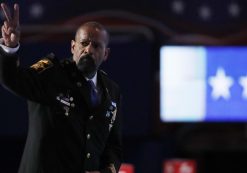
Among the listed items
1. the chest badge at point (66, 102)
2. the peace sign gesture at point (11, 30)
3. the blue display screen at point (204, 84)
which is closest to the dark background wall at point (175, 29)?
the blue display screen at point (204, 84)

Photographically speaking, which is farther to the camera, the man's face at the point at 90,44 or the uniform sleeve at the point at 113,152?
the uniform sleeve at the point at 113,152

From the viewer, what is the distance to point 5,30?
71.8 inches

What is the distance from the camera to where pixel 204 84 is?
160 inches

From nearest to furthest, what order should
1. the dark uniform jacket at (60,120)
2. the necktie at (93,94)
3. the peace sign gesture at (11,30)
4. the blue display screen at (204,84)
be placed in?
the peace sign gesture at (11,30) < the dark uniform jacket at (60,120) < the necktie at (93,94) < the blue display screen at (204,84)

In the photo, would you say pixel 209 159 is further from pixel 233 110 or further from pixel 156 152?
pixel 156 152

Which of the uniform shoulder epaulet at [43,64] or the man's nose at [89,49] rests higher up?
the man's nose at [89,49]

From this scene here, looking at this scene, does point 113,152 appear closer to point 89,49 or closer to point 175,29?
point 89,49

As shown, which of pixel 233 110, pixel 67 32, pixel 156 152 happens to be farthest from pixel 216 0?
pixel 156 152

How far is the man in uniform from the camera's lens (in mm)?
1961

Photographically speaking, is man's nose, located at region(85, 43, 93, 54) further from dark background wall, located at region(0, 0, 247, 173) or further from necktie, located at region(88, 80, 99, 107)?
dark background wall, located at region(0, 0, 247, 173)

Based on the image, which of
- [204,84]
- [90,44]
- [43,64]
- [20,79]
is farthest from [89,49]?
[204,84]

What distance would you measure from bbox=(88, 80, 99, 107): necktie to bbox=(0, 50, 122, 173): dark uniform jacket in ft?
0.06

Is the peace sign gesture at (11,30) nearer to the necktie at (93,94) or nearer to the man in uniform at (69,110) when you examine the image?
the man in uniform at (69,110)

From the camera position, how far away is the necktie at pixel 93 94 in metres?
2.09
